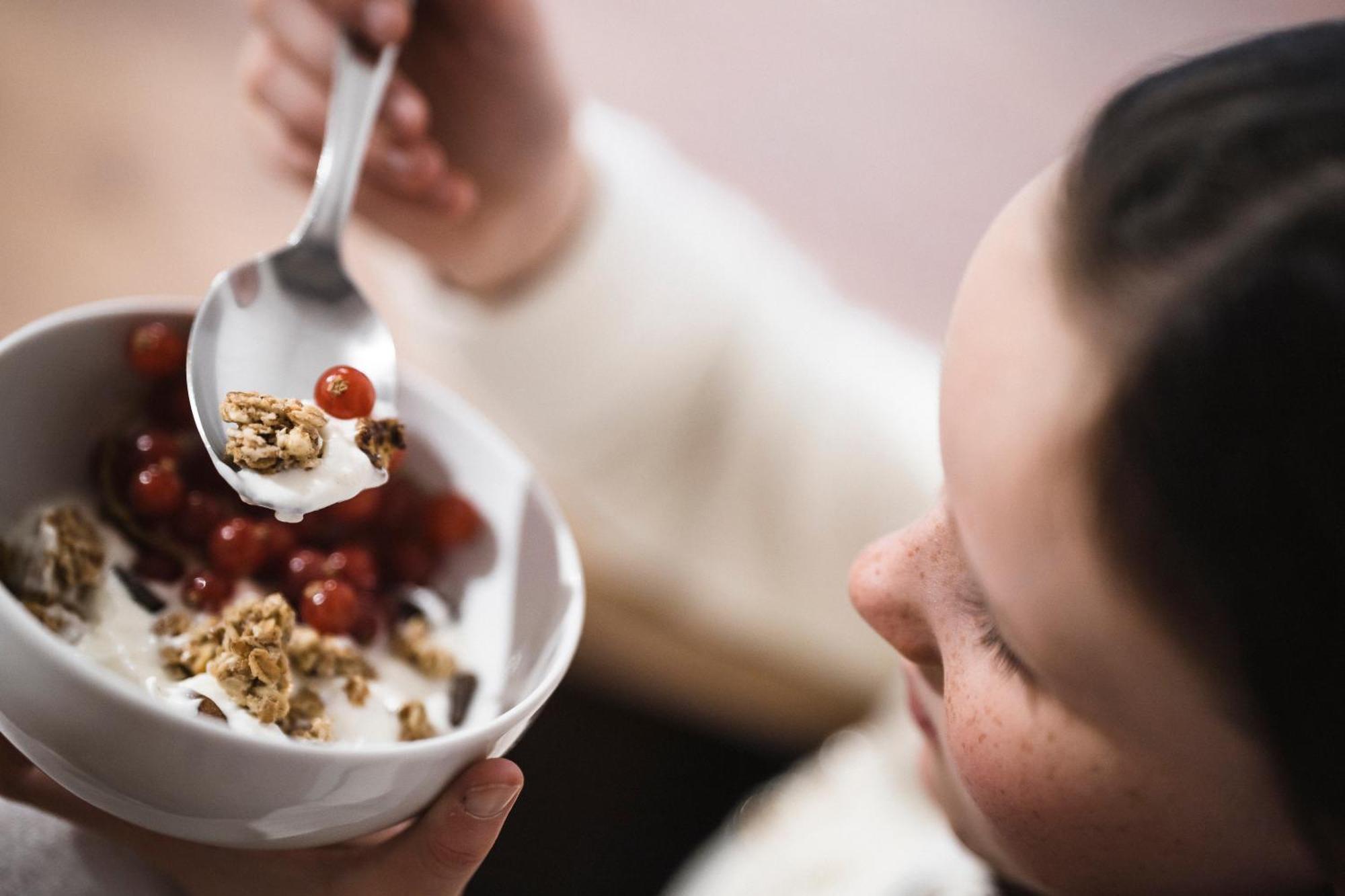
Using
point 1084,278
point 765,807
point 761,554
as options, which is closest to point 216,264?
point 761,554

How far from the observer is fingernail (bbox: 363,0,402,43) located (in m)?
0.58

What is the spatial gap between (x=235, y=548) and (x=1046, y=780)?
1.15 ft

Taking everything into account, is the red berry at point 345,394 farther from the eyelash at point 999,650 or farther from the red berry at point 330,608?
the eyelash at point 999,650

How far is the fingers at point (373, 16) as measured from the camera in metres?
0.58

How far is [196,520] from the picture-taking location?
19.3 inches

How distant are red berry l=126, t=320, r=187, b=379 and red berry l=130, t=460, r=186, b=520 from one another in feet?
0.14

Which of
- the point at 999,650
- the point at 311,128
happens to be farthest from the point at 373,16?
the point at 999,650

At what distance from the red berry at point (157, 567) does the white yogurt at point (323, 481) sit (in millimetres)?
95

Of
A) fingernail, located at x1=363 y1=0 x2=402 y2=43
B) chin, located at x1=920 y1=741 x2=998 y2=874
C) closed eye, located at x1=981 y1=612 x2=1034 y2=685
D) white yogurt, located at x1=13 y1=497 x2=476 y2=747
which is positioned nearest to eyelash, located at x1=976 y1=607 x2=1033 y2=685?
closed eye, located at x1=981 y1=612 x2=1034 y2=685

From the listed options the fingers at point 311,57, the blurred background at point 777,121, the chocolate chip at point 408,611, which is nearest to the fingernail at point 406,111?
the fingers at point 311,57

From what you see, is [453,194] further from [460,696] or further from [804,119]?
[804,119]

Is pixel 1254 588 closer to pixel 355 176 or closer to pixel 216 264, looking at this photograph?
pixel 355 176

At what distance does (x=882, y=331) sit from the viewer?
1.05 metres

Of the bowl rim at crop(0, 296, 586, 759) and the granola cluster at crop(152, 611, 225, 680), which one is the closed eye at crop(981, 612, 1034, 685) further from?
the granola cluster at crop(152, 611, 225, 680)
